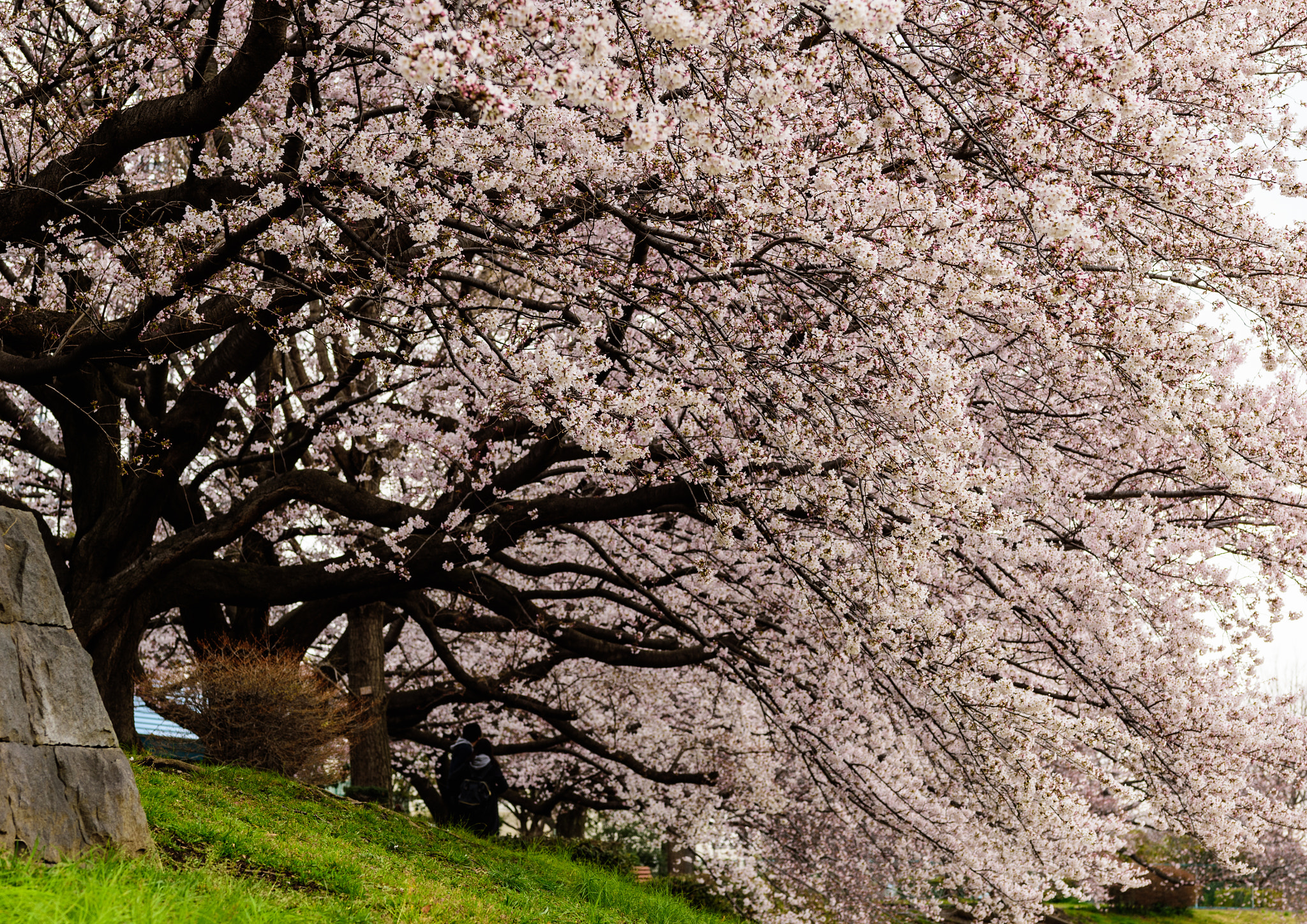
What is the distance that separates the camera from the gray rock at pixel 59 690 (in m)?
4.54

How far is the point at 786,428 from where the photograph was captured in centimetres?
663

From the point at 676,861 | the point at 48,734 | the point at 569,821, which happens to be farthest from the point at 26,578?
the point at 569,821

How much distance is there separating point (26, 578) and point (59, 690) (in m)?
0.55

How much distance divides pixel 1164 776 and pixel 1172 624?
1180mm

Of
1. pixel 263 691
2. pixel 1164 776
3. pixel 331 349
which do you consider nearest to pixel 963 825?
pixel 1164 776

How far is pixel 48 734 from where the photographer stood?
4.50 metres

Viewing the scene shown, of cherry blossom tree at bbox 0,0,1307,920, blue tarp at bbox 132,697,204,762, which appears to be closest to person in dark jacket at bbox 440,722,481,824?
cherry blossom tree at bbox 0,0,1307,920

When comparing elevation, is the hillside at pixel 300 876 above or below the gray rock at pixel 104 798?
below

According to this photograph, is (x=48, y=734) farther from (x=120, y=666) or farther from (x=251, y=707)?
(x=120, y=666)

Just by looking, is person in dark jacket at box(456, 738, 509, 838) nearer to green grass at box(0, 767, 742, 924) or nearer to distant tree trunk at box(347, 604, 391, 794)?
green grass at box(0, 767, 742, 924)

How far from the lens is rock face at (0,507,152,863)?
4.23m

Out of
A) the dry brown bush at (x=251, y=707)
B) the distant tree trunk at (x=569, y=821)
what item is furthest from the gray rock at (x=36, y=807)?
the distant tree trunk at (x=569, y=821)

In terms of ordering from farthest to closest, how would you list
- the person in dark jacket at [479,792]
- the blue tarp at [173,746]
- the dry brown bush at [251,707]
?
1. the person in dark jacket at [479,792]
2. the blue tarp at [173,746]
3. the dry brown bush at [251,707]

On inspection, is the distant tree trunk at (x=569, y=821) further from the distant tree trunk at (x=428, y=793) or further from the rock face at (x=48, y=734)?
the rock face at (x=48, y=734)
